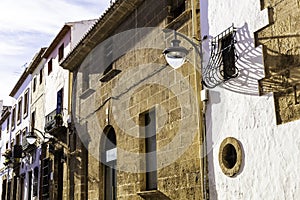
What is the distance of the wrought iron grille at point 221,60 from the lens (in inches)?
282

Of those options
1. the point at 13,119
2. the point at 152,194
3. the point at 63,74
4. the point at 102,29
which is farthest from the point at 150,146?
the point at 13,119

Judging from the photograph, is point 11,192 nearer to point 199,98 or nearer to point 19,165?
point 19,165

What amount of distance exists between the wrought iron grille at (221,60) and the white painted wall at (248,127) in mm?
112

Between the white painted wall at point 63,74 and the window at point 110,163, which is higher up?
the white painted wall at point 63,74

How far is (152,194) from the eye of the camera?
893 centimetres

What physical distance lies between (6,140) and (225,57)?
2459 centimetres

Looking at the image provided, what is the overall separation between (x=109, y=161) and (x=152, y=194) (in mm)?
3161

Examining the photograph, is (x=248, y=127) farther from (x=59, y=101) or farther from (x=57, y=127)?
(x=59, y=101)

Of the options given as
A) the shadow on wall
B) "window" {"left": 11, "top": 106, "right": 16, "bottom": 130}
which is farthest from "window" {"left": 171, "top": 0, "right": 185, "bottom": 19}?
"window" {"left": 11, "top": 106, "right": 16, "bottom": 130}

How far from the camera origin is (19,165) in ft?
76.7

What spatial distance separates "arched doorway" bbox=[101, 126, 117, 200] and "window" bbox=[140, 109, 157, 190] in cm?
175

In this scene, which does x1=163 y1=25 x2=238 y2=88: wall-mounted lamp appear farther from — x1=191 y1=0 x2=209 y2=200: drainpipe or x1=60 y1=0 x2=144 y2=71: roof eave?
x1=60 y1=0 x2=144 y2=71: roof eave

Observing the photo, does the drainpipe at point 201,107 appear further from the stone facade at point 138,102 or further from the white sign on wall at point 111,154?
the white sign on wall at point 111,154

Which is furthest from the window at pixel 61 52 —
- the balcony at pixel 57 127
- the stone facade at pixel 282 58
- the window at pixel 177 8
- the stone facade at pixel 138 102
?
the stone facade at pixel 282 58
